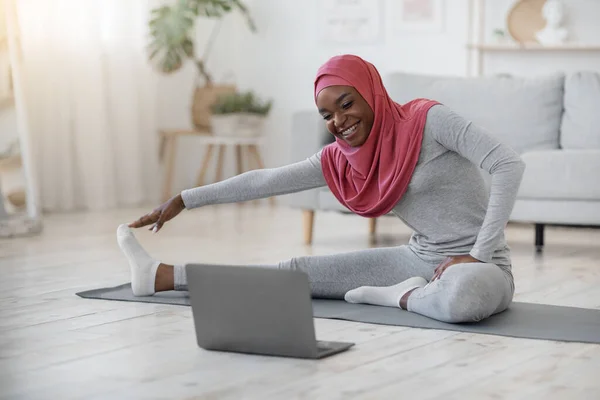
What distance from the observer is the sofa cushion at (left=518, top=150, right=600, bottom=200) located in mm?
3717

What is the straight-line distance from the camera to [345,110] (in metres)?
2.28

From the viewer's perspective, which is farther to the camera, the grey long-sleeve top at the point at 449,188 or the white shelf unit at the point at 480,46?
the white shelf unit at the point at 480,46

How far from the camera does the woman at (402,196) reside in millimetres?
2211

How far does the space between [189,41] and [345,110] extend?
3.95m

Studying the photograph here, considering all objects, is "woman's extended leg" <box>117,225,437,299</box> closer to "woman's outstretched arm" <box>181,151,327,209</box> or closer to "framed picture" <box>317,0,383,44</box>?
"woman's outstretched arm" <box>181,151,327,209</box>

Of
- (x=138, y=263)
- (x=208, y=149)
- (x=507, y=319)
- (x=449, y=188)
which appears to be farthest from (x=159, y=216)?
(x=208, y=149)

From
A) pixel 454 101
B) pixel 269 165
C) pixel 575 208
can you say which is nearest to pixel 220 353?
pixel 575 208

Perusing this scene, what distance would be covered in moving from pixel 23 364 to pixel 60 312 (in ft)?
1.96

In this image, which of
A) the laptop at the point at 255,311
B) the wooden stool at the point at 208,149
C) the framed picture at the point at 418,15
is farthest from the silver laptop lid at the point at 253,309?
the framed picture at the point at 418,15

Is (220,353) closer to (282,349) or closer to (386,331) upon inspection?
(282,349)

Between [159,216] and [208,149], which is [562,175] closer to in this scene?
[159,216]

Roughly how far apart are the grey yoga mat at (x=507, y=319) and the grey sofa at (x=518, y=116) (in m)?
1.47

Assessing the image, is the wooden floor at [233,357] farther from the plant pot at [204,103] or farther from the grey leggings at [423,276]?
the plant pot at [204,103]

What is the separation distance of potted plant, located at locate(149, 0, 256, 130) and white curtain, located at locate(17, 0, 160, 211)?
0.16 m
